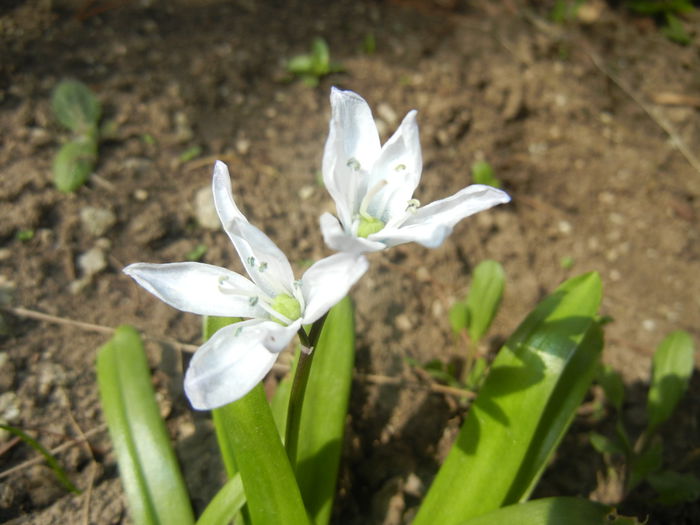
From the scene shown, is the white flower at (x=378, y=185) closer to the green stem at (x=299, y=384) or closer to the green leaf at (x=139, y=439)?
the green stem at (x=299, y=384)

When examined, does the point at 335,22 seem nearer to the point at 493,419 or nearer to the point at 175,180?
the point at 175,180

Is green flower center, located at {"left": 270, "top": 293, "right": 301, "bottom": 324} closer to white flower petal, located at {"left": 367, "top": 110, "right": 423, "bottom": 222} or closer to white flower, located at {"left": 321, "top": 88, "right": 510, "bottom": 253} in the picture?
white flower, located at {"left": 321, "top": 88, "right": 510, "bottom": 253}

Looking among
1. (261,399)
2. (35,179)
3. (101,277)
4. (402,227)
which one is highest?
(402,227)

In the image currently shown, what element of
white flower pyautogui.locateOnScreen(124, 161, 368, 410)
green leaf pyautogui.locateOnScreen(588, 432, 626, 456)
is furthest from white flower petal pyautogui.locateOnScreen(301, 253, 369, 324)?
green leaf pyautogui.locateOnScreen(588, 432, 626, 456)

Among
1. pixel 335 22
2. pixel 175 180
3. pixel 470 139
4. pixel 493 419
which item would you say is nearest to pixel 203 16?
pixel 335 22

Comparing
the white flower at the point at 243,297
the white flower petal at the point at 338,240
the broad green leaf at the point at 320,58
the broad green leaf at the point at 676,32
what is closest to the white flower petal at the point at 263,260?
the white flower at the point at 243,297

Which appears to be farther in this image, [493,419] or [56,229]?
[56,229]
